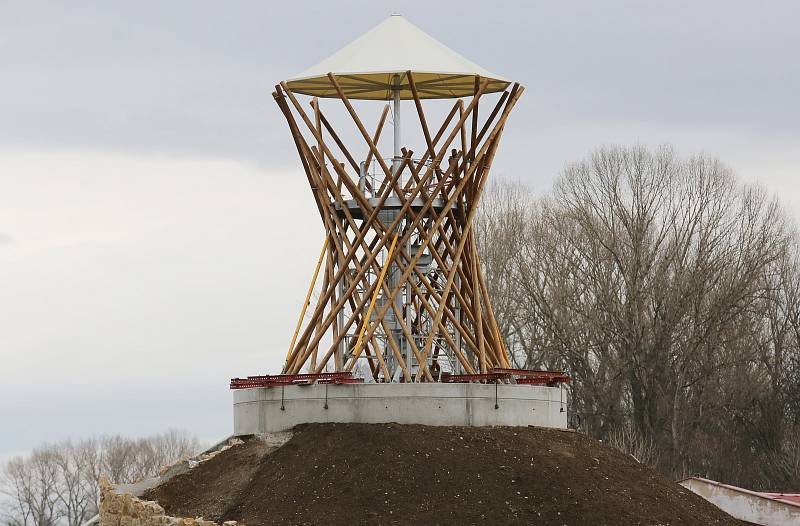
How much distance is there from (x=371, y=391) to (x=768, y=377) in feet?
99.8

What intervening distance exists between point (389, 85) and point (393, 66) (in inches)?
62.6

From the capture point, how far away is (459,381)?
26797mm

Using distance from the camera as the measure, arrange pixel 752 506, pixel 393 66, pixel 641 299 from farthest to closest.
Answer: pixel 641 299
pixel 752 506
pixel 393 66

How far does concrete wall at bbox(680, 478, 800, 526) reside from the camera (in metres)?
29.0

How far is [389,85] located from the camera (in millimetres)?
30047

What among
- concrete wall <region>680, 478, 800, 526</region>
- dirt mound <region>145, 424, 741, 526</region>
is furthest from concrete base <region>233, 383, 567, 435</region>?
concrete wall <region>680, 478, 800, 526</region>

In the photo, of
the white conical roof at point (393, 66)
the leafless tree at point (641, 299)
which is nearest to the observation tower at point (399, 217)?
the white conical roof at point (393, 66)

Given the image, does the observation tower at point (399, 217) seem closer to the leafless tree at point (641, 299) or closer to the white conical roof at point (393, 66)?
the white conical roof at point (393, 66)

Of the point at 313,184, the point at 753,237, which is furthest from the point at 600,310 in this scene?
the point at 313,184

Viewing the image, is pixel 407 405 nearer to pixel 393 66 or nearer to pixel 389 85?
pixel 393 66

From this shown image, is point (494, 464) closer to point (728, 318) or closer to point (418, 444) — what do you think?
point (418, 444)

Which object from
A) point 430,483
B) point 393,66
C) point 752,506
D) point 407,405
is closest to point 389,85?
point 393,66

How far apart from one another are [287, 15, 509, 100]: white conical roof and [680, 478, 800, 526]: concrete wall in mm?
9454

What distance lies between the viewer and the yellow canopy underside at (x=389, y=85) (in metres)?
29.3
